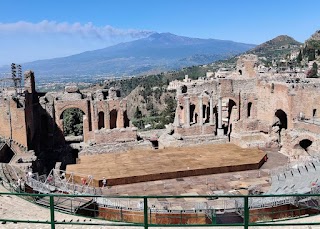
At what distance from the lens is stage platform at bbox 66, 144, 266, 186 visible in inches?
902

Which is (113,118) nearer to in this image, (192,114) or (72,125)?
(192,114)

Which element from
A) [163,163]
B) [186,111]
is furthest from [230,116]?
[163,163]

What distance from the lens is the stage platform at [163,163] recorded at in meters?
22.9

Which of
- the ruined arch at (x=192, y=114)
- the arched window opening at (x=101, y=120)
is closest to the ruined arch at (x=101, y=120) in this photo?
the arched window opening at (x=101, y=120)

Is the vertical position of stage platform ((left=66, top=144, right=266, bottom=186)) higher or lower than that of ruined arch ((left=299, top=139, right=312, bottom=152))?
lower

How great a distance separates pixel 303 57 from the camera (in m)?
95.4

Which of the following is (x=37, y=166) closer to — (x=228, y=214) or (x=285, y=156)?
(x=228, y=214)

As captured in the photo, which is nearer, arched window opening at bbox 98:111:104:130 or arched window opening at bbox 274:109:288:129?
arched window opening at bbox 98:111:104:130

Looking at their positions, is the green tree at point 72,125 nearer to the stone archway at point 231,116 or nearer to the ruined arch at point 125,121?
the ruined arch at point 125,121

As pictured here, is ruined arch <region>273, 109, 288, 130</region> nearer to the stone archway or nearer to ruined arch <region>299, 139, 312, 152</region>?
the stone archway

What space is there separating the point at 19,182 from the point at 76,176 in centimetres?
560

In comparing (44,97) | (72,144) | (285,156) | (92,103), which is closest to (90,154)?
(72,144)

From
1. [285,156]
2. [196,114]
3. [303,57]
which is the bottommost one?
[285,156]

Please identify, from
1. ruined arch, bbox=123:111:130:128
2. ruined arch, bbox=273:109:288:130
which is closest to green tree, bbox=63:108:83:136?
ruined arch, bbox=123:111:130:128
